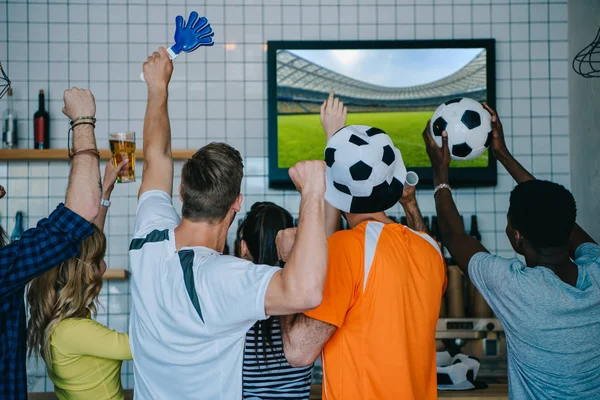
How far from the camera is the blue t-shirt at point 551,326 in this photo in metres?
1.90

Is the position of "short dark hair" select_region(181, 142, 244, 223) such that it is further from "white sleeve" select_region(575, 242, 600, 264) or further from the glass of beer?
"white sleeve" select_region(575, 242, 600, 264)

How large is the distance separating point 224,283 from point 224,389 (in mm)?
288

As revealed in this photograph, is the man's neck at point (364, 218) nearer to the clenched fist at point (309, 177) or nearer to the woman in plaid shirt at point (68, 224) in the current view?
the clenched fist at point (309, 177)

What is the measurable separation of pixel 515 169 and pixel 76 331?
162 cm

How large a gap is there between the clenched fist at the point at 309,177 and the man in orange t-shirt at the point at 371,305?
0.30 metres

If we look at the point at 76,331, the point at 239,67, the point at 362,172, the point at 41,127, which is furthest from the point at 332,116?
the point at 41,127

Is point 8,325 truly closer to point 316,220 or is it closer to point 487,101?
point 316,220

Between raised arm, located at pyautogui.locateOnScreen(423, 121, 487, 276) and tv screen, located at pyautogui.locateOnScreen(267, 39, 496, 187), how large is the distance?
5.23 ft

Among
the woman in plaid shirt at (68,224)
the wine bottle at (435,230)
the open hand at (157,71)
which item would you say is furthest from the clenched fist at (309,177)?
the wine bottle at (435,230)

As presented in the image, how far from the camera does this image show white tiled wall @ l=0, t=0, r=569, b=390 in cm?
396

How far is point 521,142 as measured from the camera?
13.2 ft

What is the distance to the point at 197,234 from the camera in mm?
1678

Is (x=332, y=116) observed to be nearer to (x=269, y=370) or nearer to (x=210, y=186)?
(x=210, y=186)

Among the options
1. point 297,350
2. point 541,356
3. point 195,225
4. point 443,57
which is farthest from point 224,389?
point 443,57
